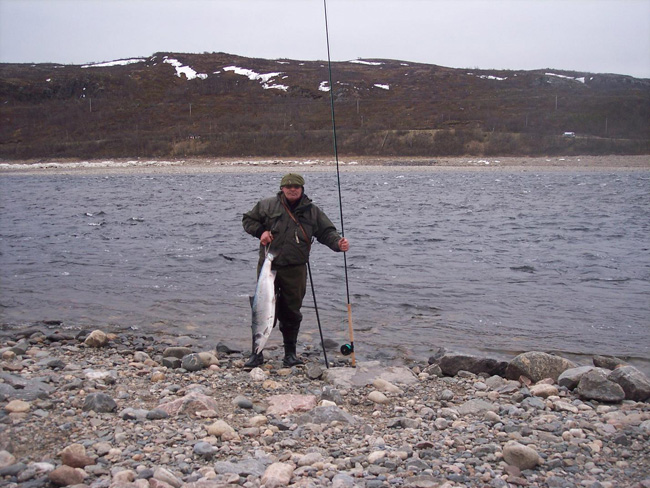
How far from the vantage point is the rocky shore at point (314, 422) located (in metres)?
4.09

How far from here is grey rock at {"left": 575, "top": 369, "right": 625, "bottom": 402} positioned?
5719 mm

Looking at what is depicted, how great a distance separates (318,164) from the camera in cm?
4759

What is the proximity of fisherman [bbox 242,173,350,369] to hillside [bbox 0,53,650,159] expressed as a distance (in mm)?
45533

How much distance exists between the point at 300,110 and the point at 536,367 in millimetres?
61707

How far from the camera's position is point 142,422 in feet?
16.0

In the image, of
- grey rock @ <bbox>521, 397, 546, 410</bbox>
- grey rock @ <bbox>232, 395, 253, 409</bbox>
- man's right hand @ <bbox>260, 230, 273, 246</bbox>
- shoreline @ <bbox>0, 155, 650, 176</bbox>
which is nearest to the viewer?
grey rock @ <bbox>232, 395, 253, 409</bbox>

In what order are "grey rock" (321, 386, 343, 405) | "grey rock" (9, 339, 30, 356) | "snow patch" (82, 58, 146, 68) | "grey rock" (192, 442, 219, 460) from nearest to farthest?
"grey rock" (192, 442, 219, 460), "grey rock" (321, 386, 343, 405), "grey rock" (9, 339, 30, 356), "snow patch" (82, 58, 146, 68)

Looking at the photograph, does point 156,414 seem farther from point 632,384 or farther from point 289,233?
point 632,384

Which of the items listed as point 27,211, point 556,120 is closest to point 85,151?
point 27,211

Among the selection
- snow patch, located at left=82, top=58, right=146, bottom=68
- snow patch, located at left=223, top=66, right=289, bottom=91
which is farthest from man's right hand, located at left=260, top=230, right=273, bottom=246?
snow patch, located at left=82, top=58, right=146, bottom=68

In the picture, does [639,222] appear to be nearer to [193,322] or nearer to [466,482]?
[193,322]

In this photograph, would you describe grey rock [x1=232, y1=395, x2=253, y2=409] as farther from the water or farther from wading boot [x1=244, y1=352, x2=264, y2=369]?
the water

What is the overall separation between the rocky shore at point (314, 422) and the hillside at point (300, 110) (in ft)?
150

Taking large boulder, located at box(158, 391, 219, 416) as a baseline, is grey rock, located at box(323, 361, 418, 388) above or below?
below
